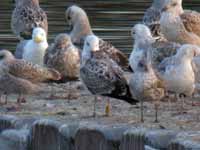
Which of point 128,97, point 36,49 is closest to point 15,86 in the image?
point 128,97

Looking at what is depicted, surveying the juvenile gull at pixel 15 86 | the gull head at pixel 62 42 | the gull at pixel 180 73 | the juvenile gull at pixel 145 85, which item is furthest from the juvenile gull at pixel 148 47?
the juvenile gull at pixel 145 85

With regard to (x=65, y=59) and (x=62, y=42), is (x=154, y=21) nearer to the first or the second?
(x=62, y=42)

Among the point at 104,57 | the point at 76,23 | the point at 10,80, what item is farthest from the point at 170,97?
the point at 76,23

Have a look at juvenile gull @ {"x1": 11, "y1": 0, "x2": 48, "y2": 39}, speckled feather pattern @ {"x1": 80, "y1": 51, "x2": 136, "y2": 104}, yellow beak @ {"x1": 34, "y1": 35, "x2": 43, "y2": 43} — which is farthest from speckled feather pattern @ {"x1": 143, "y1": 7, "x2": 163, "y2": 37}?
speckled feather pattern @ {"x1": 80, "y1": 51, "x2": 136, "y2": 104}

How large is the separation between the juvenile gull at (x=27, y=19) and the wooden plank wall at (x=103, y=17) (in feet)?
3.71

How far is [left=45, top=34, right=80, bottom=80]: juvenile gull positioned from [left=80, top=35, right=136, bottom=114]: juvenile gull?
58.0 inches

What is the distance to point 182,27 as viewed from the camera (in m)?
15.2

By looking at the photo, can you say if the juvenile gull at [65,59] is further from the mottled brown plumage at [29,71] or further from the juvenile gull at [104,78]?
the juvenile gull at [104,78]

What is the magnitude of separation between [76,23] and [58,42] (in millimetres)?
2661

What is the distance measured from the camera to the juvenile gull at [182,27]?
49.7 ft

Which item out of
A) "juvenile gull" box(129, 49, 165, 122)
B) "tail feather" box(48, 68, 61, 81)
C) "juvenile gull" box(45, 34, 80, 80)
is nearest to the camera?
"juvenile gull" box(129, 49, 165, 122)

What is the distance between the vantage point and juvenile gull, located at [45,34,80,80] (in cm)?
1351

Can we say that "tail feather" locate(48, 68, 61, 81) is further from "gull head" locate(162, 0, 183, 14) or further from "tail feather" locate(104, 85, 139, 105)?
"gull head" locate(162, 0, 183, 14)

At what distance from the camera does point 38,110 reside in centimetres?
1212
